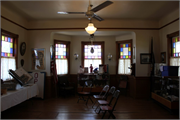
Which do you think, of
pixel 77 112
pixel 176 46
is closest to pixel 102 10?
pixel 176 46

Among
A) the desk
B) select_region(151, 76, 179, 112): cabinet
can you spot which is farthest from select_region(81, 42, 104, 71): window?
select_region(151, 76, 179, 112): cabinet

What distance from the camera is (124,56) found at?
802 centimetres

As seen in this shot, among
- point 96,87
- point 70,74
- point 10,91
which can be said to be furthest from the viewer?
point 70,74

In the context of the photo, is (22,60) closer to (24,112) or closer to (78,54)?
(24,112)

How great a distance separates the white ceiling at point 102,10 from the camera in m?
4.88

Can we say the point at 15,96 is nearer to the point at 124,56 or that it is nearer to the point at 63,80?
the point at 63,80

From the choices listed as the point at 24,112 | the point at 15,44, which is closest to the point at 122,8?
the point at 15,44

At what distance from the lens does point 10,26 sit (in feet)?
18.3

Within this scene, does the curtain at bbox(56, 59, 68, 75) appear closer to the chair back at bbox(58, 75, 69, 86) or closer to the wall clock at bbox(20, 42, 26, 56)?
the chair back at bbox(58, 75, 69, 86)

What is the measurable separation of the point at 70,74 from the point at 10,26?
381 cm

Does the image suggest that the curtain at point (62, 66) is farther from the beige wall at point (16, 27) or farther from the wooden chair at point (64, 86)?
the beige wall at point (16, 27)

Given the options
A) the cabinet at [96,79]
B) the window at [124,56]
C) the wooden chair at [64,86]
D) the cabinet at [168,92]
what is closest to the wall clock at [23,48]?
the wooden chair at [64,86]

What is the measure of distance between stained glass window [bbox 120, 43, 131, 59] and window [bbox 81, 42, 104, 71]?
1.03 metres

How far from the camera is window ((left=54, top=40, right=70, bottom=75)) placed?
779 centimetres
